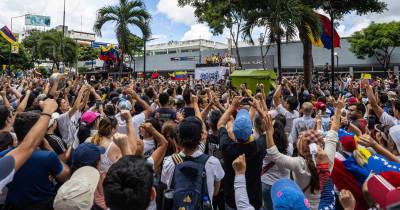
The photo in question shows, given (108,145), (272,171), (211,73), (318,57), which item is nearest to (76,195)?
(108,145)

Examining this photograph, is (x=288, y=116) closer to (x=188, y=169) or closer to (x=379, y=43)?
(x=188, y=169)

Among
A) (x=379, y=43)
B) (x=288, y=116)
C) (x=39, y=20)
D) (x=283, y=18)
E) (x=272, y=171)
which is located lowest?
(x=272, y=171)

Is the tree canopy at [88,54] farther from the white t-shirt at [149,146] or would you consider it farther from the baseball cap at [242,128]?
the baseball cap at [242,128]

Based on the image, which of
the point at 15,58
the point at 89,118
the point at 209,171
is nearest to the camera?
the point at 209,171

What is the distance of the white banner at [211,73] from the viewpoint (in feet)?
65.4

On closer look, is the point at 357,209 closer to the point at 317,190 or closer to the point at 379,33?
the point at 317,190

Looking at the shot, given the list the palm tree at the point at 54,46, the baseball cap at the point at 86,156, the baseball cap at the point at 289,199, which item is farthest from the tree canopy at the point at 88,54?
the baseball cap at the point at 289,199

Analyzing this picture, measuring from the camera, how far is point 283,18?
14289 mm

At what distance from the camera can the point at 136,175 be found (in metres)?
1.98

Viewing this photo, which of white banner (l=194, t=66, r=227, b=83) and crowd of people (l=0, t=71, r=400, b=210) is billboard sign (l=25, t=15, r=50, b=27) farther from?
crowd of people (l=0, t=71, r=400, b=210)

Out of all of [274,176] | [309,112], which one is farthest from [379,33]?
[274,176]

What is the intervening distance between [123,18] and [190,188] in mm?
18350

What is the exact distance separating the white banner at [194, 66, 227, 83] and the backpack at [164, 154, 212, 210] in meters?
16.9

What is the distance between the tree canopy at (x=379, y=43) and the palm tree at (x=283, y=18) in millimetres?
20120
